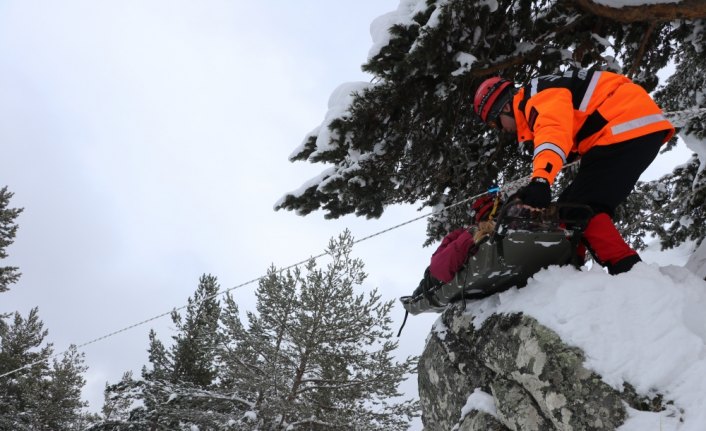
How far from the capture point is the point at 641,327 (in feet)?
8.27

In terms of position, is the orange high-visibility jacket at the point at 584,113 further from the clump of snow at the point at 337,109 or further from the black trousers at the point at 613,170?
the clump of snow at the point at 337,109

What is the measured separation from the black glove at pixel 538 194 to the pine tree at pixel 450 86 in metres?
1.92

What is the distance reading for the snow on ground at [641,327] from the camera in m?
2.22

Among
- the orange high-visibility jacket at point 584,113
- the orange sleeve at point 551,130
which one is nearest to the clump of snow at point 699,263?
the orange high-visibility jacket at point 584,113

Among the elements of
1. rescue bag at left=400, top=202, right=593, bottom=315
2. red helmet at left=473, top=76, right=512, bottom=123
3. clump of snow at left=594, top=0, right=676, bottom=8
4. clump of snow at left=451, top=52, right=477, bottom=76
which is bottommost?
rescue bag at left=400, top=202, right=593, bottom=315

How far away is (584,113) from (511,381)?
200 centimetres

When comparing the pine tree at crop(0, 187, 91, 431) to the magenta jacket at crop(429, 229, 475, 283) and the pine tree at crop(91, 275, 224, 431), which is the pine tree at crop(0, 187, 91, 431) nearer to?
the pine tree at crop(91, 275, 224, 431)

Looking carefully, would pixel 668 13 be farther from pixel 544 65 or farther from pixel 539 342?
pixel 539 342

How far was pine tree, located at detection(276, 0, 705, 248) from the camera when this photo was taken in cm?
445

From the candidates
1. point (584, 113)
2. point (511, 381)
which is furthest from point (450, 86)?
point (511, 381)

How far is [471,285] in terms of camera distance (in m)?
3.61

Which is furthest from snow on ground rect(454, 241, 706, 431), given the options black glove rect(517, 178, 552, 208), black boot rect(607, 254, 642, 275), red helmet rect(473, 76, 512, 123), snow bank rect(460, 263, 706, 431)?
red helmet rect(473, 76, 512, 123)

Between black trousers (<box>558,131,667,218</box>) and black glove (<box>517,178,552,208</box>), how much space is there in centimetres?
54

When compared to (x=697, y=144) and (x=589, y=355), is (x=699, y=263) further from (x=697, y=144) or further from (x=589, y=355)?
(x=697, y=144)
